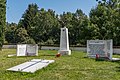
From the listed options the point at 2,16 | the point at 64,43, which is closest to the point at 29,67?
the point at 64,43

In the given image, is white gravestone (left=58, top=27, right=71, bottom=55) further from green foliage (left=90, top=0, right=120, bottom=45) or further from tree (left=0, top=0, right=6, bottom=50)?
tree (left=0, top=0, right=6, bottom=50)

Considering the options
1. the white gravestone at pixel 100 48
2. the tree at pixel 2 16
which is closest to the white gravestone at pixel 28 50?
the white gravestone at pixel 100 48

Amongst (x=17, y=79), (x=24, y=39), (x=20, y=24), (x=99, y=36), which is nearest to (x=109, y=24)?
(x=99, y=36)

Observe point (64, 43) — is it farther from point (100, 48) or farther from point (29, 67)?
point (29, 67)

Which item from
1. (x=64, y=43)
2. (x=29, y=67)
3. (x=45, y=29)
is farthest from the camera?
(x=45, y=29)

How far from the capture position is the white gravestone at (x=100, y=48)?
15320mm

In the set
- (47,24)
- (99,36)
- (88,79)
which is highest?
(47,24)

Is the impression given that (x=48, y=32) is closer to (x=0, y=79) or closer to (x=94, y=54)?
(x=94, y=54)

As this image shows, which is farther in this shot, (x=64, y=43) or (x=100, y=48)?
(x=64, y=43)

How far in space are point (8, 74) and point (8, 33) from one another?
42182 mm

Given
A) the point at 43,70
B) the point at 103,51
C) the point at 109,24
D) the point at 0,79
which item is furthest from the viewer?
the point at 109,24

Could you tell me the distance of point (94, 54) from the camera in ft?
52.0

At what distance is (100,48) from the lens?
15.8m

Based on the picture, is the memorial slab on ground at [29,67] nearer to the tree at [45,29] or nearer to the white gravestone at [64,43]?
the white gravestone at [64,43]
